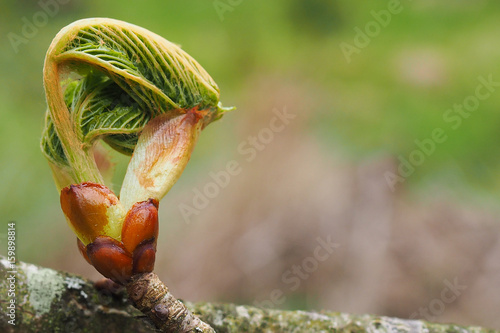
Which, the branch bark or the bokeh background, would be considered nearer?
the branch bark

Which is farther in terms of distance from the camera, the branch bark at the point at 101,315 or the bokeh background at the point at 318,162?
the bokeh background at the point at 318,162

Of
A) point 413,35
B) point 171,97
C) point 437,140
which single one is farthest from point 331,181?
point 171,97

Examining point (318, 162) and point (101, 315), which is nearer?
point (101, 315)

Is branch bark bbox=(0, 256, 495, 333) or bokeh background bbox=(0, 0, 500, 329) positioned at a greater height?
bokeh background bbox=(0, 0, 500, 329)

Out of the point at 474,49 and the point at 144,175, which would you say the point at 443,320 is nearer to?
the point at 474,49
